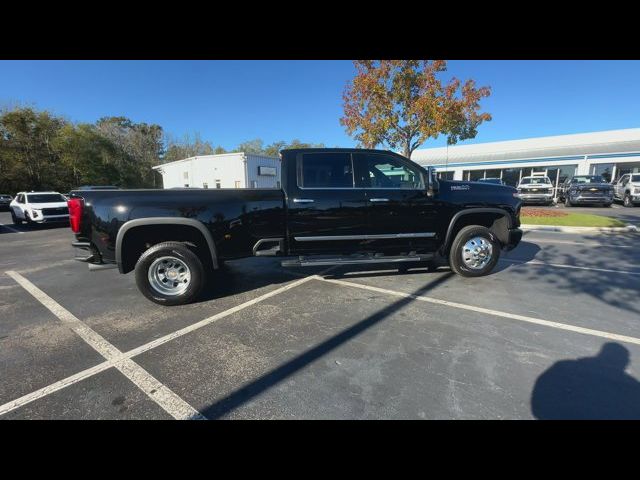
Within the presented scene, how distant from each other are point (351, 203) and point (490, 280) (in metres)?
2.70

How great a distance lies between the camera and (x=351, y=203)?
4547 millimetres

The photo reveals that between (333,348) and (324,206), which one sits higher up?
(324,206)

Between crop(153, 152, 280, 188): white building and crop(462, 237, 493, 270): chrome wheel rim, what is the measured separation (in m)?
19.4

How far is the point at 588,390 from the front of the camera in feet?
7.61

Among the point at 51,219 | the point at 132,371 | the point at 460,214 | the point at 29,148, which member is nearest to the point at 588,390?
the point at 460,214

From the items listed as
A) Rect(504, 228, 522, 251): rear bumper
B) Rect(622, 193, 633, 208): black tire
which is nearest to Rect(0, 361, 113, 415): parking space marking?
Rect(504, 228, 522, 251): rear bumper

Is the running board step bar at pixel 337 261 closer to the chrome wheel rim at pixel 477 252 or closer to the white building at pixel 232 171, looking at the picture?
the chrome wheel rim at pixel 477 252

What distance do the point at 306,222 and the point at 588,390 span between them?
3.42 m

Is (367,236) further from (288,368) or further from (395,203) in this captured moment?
(288,368)

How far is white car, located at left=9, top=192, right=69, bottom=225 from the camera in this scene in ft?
41.8

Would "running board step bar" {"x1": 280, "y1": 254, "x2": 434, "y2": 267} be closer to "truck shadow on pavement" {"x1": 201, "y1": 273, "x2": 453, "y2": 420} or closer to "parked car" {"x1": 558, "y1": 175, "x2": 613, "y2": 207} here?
"truck shadow on pavement" {"x1": 201, "y1": 273, "x2": 453, "y2": 420}

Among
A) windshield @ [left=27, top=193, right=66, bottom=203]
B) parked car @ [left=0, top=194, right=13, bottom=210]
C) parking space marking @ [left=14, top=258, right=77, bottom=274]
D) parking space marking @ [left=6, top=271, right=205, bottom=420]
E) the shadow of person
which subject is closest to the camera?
the shadow of person

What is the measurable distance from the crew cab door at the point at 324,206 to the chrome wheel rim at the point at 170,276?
1.54m
